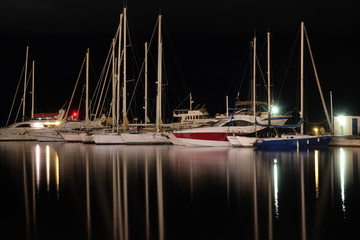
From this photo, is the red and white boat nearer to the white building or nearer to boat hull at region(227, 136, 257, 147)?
boat hull at region(227, 136, 257, 147)

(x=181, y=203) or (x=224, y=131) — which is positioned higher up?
(x=224, y=131)

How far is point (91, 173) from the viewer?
2856 cm

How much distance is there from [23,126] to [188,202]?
78.9m

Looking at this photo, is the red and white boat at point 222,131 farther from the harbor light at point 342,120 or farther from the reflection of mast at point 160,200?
the reflection of mast at point 160,200

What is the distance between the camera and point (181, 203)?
18.2 m

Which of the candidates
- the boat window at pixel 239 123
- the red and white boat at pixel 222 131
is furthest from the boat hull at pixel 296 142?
the boat window at pixel 239 123

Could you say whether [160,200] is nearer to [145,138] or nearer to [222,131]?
[222,131]

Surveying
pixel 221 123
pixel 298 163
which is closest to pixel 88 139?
pixel 221 123

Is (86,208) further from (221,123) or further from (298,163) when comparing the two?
(221,123)

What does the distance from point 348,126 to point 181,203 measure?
48648mm

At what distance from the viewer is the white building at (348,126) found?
6181 cm

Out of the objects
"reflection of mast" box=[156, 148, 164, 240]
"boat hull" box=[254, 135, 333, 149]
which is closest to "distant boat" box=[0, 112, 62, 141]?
"boat hull" box=[254, 135, 333, 149]

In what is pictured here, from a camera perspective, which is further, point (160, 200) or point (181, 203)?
point (160, 200)

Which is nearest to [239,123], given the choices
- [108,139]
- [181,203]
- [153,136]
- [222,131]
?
[222,131]
